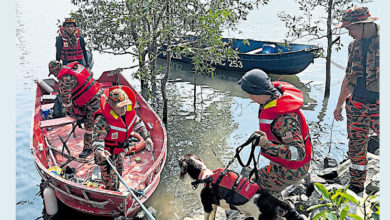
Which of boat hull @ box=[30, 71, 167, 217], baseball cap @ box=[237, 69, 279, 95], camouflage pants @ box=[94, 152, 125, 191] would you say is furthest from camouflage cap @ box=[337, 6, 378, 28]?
camouflage pants @ box=[94, 152, 125, 191]

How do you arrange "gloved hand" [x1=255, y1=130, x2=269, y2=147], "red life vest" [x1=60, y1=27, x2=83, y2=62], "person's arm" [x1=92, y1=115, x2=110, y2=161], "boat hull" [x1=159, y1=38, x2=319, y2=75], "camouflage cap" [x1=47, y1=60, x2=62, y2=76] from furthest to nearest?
1. "boat hull" [x1=159, y1=38, x2=319, y2=75]
2. "red life vest" [x1=60, y1=27, x2=83, y2=62]
3. "camouflage cap" [x1=47, y1=60, x2=62, y2=76]
4. "person's arm" [x1=92, y1=115, x2=110, y2=161]
5. "gloved hand" [x1=255, y1=130, x2=269, y2=147]

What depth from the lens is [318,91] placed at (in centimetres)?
1400

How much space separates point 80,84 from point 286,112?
4.69 m

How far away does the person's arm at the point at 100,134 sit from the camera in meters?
4.75

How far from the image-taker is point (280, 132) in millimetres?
3572

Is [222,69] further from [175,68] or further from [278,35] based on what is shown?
[278,35]

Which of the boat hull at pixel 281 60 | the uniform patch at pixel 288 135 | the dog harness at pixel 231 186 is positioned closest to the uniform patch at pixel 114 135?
the dog harness at pixel 231 186

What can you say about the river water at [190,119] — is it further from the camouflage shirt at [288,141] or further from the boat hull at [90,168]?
the camouflage shirt at [288,141]

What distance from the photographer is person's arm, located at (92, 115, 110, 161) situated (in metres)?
4.75

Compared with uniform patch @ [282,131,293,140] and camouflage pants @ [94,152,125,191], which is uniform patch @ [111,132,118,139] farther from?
uniform patch @ [282,131,293,140]

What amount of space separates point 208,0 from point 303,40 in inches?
473

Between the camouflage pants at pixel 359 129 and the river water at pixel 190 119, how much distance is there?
3003 millimetres

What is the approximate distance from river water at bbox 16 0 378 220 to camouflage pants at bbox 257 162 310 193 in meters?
3.05

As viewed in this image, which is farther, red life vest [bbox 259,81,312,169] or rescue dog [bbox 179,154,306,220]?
Answer: rescue dog [bbox 179,154,306,220]
